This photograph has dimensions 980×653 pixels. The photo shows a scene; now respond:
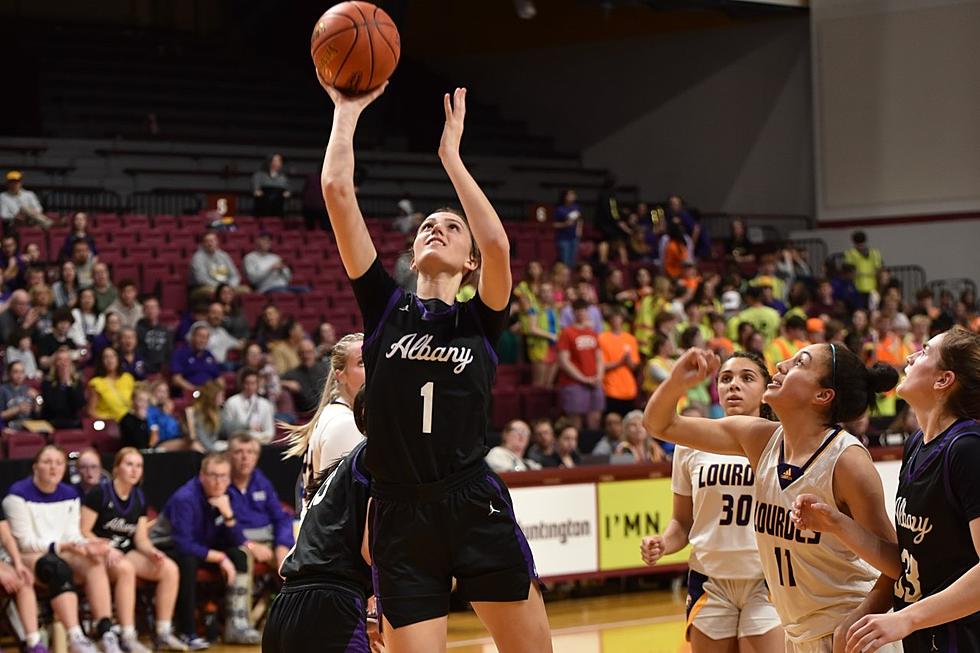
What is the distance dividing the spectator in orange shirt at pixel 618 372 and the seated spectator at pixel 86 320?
4.93 meters

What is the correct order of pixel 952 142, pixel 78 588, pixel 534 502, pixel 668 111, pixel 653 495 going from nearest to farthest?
pixel 78 588 → pixel 534 502 → pixel 653 495 → pixel 952 142 → pixel 668 111

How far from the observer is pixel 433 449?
152 inches

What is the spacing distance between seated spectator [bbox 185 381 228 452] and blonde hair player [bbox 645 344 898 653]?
7.50 metres

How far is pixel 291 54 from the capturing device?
82.5 ft

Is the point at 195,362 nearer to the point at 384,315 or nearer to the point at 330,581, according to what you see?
the point at 330,581

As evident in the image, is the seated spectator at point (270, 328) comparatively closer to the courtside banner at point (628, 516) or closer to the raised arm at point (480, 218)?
the courtside banner at point (628, 516)

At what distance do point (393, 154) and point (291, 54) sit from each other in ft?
15.3

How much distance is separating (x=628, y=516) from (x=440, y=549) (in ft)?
24.9

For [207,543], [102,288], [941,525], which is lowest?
[207,543]

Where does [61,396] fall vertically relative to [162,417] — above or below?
above

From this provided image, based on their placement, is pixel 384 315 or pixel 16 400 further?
pixel 16 400

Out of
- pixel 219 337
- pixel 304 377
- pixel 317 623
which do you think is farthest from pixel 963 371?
pixel 219 337

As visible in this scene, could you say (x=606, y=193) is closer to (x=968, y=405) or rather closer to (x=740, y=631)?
(x=740, y=631)

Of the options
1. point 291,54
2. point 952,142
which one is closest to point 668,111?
point 952,142
